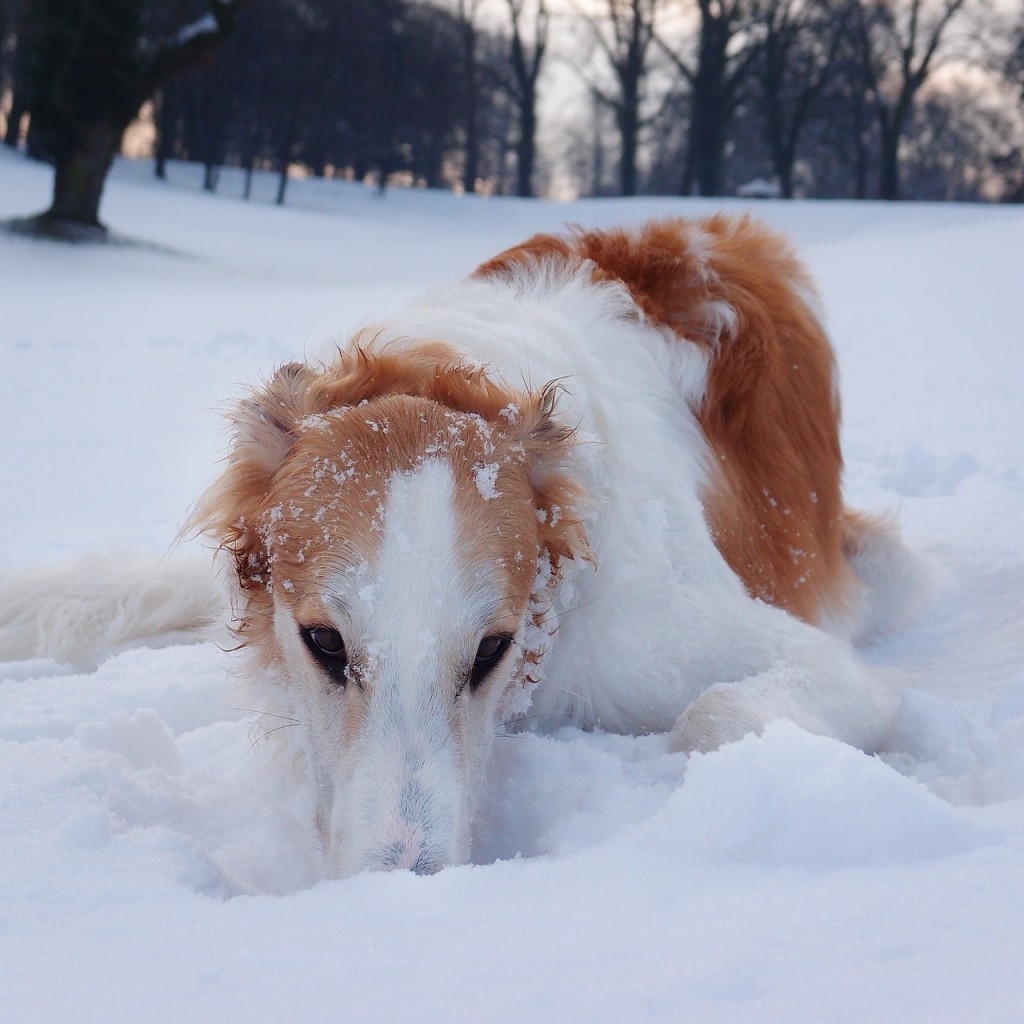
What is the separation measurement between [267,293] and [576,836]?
12.8 metres

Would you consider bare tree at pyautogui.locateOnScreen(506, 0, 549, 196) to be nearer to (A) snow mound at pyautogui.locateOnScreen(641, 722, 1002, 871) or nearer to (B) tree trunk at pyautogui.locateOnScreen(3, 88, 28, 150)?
(B) tree trunk at pyautogui.locateOnScreen(3, 88, 28, 150)

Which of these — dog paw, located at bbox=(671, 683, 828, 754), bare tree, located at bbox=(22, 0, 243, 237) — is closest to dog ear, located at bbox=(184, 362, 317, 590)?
Answer: dog paw, located at bbox=(671, 683, 828, 754)

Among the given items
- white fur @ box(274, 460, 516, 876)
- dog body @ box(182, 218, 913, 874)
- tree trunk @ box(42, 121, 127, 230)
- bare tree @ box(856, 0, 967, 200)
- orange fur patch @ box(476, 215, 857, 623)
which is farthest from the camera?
bare tree @ box(856, 0, 967, 200)

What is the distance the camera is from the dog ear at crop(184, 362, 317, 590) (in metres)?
2.22

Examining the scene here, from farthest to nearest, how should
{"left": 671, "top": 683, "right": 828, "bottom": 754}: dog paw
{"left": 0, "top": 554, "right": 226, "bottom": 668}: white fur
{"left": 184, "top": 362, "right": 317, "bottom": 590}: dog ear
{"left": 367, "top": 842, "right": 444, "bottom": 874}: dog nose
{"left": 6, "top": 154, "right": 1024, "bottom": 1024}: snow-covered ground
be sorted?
{"left": 0, "top": 554, "right": 226, "bottom": 668}: white fur < {"left": 184, "top": 362, "right": 317, "bottom": 590}: dog ear < {"left": 671, "top": 683, "right": 828, "bottom": 754}: dog paw < {"left": 367, "top": 842, "right": 444, "bottom": 874}: dog nose < {"left": 6, "top": 154, "right": 1024, "bottom": 1024}: snow-covered ground

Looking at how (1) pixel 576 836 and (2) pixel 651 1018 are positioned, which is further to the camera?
(1) pixel 576 836

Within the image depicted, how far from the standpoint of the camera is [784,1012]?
1062 mm

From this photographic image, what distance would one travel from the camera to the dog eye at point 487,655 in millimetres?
1921

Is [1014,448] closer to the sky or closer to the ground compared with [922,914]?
closer to the sky

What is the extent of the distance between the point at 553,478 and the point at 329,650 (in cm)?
61

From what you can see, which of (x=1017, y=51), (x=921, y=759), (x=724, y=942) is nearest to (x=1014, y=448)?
(x=921, y=759)

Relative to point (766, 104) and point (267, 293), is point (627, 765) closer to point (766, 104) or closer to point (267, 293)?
point (267, 293)

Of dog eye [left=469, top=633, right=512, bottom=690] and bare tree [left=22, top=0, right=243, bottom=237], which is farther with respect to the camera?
bare tree [left=22, top=0, right=243, bottom=237]

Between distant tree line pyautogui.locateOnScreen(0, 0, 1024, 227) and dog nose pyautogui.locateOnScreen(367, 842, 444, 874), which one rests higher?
distant tree line pyautogui.locateOnScreen(0, 0, 1024, 227)
